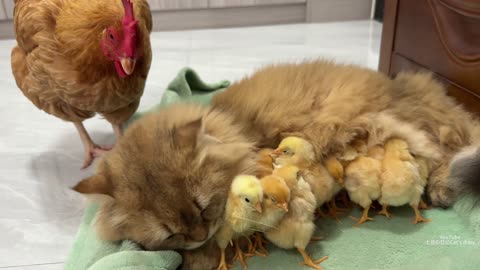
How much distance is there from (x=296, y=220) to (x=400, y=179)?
313mm

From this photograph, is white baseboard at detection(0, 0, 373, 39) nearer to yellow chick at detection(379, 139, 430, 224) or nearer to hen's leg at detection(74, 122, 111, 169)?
hen's leg at detection(74, 122, 111, 169)

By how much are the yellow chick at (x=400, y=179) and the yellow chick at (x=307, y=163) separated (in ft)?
0.49

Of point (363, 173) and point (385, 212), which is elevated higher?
point (363, 173)

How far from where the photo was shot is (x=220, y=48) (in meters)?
2.90

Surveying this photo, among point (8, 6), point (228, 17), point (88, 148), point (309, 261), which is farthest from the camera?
point (228, 17)

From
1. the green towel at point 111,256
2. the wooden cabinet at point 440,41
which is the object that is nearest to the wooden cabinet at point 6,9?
the green towel at point 111,256

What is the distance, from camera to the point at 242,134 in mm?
1180

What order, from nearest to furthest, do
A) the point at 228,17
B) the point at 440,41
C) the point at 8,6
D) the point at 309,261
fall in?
the point at 309,261 → the point at 440,41 → the point at 8,6 → the point at 228,17

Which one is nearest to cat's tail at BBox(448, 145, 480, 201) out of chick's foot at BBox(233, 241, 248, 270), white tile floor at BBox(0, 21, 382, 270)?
chick's foot at BBox(233, 241, 248, 270)

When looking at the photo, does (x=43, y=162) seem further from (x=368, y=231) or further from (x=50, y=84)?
(x=368, y=231)

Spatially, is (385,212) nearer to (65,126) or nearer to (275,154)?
(275,154)

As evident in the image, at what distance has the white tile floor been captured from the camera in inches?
54.3

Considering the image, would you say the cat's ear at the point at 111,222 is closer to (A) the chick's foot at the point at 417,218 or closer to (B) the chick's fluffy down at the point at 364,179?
(B) the chick's fluffy down at the point at 364,179

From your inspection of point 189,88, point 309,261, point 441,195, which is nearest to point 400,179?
point 441,195
